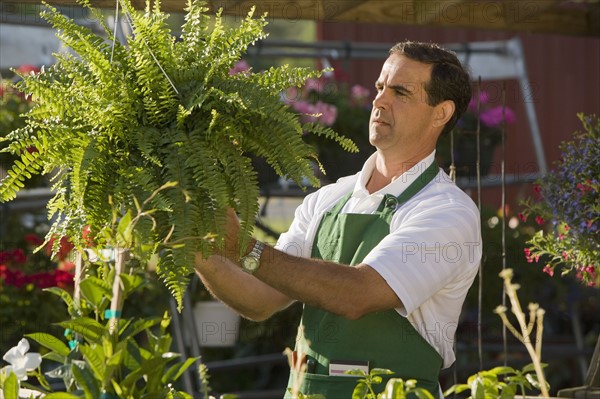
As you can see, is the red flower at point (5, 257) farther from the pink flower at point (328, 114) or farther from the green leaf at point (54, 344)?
the green leaf at point (54, 344)

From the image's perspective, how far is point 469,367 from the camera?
4.67 m

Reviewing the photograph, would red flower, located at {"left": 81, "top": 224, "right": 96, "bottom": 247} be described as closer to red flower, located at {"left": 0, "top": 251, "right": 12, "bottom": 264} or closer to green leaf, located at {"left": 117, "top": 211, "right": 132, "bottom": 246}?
green leaf, located at {"left": 117, "top": 211, "right": 132, "bottom": 246}

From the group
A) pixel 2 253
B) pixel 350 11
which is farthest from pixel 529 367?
pixel 2 253

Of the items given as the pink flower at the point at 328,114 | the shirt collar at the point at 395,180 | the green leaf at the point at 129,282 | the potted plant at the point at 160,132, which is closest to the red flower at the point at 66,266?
the pink flower at the point at 328,114

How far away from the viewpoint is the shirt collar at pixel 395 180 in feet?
7.51

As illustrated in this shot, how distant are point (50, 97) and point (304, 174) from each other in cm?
45

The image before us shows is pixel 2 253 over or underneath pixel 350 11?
underneath

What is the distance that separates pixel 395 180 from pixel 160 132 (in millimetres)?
762

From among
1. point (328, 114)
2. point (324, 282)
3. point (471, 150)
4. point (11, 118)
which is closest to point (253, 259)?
point (324, 282)

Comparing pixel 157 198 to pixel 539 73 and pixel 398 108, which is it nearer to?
pixel 398 108

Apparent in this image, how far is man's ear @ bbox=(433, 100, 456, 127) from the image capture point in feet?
7.82

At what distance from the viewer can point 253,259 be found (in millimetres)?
1877

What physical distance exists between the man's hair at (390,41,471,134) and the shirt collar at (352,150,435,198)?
0.15 m

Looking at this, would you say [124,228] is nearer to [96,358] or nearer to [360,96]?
[96,358]
